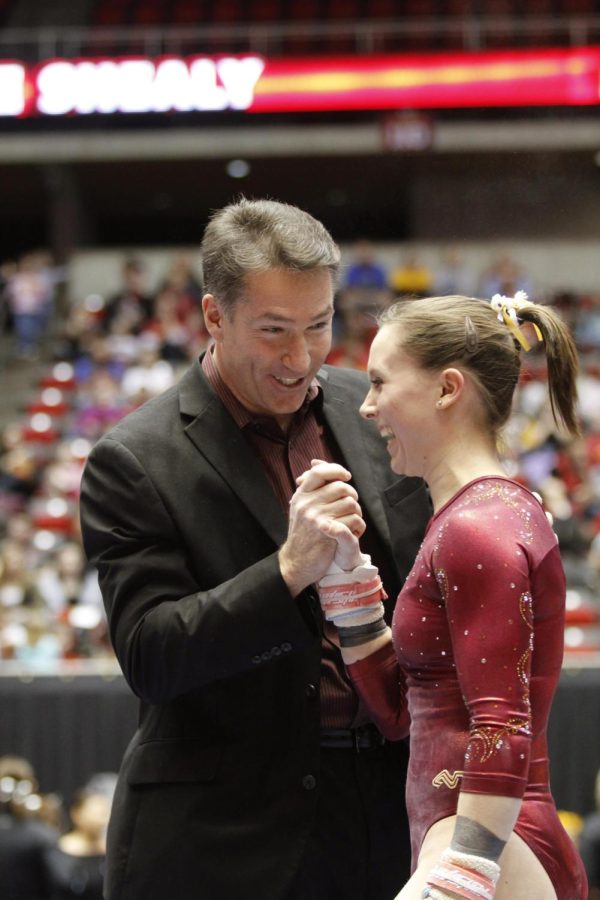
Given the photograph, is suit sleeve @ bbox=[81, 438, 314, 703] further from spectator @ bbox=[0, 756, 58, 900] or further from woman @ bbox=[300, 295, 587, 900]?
spectator @ bbox=[0, 756, 58, 900]

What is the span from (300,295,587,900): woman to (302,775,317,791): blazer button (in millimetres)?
181

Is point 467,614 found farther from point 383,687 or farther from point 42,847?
point 42,847

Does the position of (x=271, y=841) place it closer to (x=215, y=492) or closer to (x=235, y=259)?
(x=215, y=492)

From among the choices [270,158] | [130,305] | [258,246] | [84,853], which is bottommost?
[84,853]

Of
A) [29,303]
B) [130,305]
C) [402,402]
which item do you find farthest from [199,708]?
[29,303]

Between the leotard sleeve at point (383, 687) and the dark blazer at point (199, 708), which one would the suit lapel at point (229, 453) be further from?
the leotard sleeve at point (383, 687)

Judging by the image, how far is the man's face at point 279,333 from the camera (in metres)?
2.49

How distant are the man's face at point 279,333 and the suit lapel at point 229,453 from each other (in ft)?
0.27

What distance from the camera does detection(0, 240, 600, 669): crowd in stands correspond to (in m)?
8.81

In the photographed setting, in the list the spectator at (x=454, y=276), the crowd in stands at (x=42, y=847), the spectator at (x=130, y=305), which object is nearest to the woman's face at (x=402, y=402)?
the crowd in stands at (x=42, y=847)

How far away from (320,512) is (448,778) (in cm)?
44

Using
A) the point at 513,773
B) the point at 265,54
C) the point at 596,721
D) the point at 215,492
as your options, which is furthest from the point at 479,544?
the point at 265,54

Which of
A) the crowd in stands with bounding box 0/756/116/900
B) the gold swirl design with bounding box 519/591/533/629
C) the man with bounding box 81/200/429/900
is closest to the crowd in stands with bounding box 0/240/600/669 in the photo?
the crowd in stands with bounding box 0/756/116/900

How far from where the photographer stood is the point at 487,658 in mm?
1978
